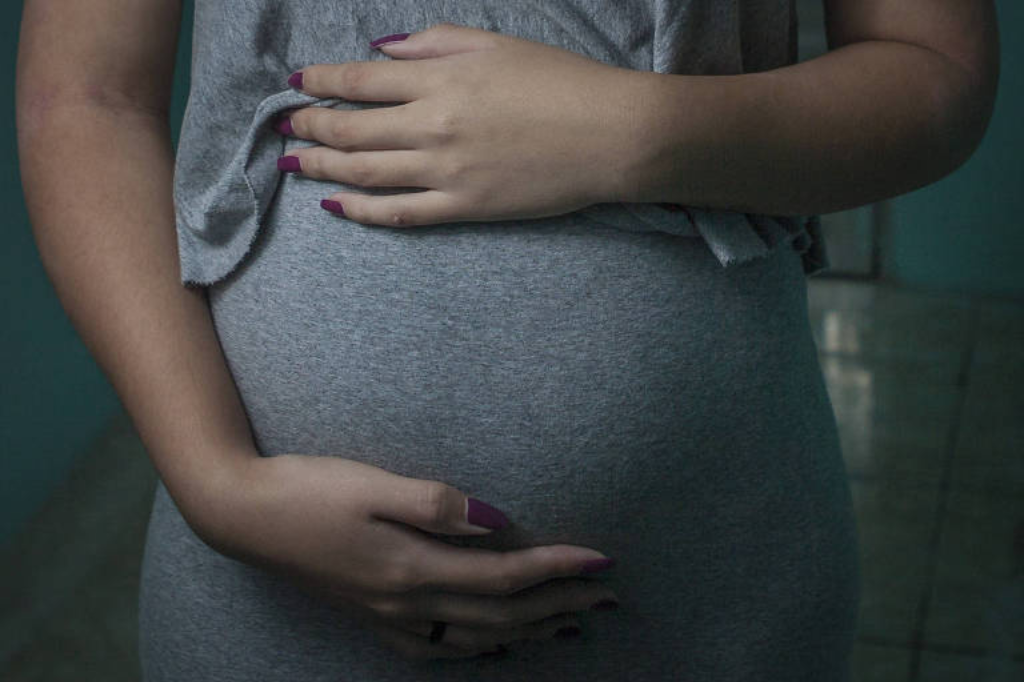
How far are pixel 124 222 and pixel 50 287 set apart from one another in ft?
4.47

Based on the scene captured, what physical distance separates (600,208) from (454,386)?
0.14 m

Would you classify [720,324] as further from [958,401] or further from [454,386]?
[958,401]

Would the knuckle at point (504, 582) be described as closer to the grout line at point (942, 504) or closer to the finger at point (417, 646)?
the finger at point (417, 646)

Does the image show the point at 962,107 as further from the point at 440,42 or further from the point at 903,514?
the point at 903,514

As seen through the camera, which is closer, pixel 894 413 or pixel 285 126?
pixel 285 126

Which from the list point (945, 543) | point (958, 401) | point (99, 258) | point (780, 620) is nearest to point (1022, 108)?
point (958, 401)

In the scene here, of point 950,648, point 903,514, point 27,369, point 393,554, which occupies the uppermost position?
point 393,554

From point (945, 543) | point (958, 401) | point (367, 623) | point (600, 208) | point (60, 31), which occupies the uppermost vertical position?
point (60, 31)

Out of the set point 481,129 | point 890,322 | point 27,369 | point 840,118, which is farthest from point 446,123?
point 890,322

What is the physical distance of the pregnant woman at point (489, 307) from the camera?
2.16 feet

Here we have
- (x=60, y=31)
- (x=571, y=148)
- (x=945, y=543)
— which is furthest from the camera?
(x=945, y=543)

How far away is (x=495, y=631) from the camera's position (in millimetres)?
697

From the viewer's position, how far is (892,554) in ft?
6.84

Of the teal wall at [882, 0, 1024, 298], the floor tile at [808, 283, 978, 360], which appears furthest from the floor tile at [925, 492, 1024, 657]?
the teal wall at [882, 0, 1024, 298]
